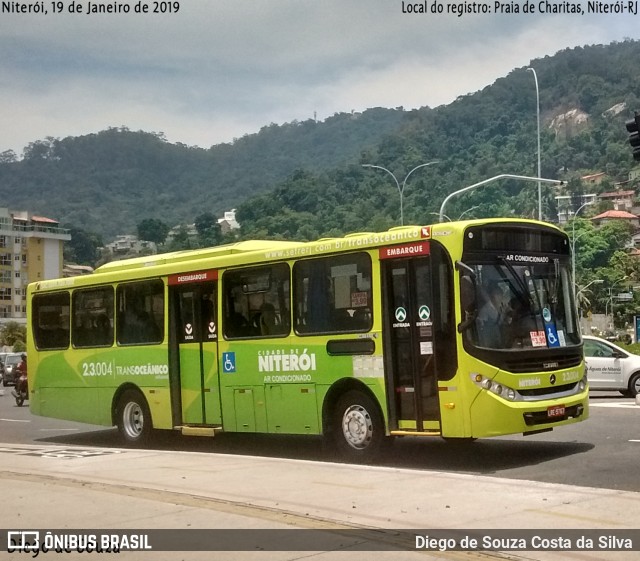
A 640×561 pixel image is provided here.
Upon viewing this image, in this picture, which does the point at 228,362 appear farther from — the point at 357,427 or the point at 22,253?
the point at 22,253

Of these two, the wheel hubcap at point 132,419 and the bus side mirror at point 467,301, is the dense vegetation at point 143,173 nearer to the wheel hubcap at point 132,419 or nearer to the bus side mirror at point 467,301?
the wheel hubcap at point 132,419

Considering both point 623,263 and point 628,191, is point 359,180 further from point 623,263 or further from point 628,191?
point 628,191

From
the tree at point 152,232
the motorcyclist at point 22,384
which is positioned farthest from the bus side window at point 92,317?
the tree at point 152,232

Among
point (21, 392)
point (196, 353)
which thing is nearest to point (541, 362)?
point (196, 353)

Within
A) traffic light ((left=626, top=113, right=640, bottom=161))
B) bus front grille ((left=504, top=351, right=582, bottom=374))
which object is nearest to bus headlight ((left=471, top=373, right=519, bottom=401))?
bus front grille ((left=504, top=351, right=582, bottom=374))

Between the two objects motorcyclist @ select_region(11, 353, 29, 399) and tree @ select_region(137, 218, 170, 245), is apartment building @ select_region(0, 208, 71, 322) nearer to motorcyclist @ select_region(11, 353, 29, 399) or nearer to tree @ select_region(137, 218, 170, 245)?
tree @ select_region(137, 218, 170, 245)

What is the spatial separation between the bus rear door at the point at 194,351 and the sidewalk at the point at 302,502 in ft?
10.00

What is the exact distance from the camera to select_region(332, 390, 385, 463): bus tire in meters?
12.5

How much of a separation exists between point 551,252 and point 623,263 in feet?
356

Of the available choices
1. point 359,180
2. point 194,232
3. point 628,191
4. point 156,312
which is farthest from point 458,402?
point 628,191

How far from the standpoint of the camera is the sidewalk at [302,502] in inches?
306

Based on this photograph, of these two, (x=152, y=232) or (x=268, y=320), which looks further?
(x=152, y=232)

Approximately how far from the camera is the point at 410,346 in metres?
12.2

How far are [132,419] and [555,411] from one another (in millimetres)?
7757
